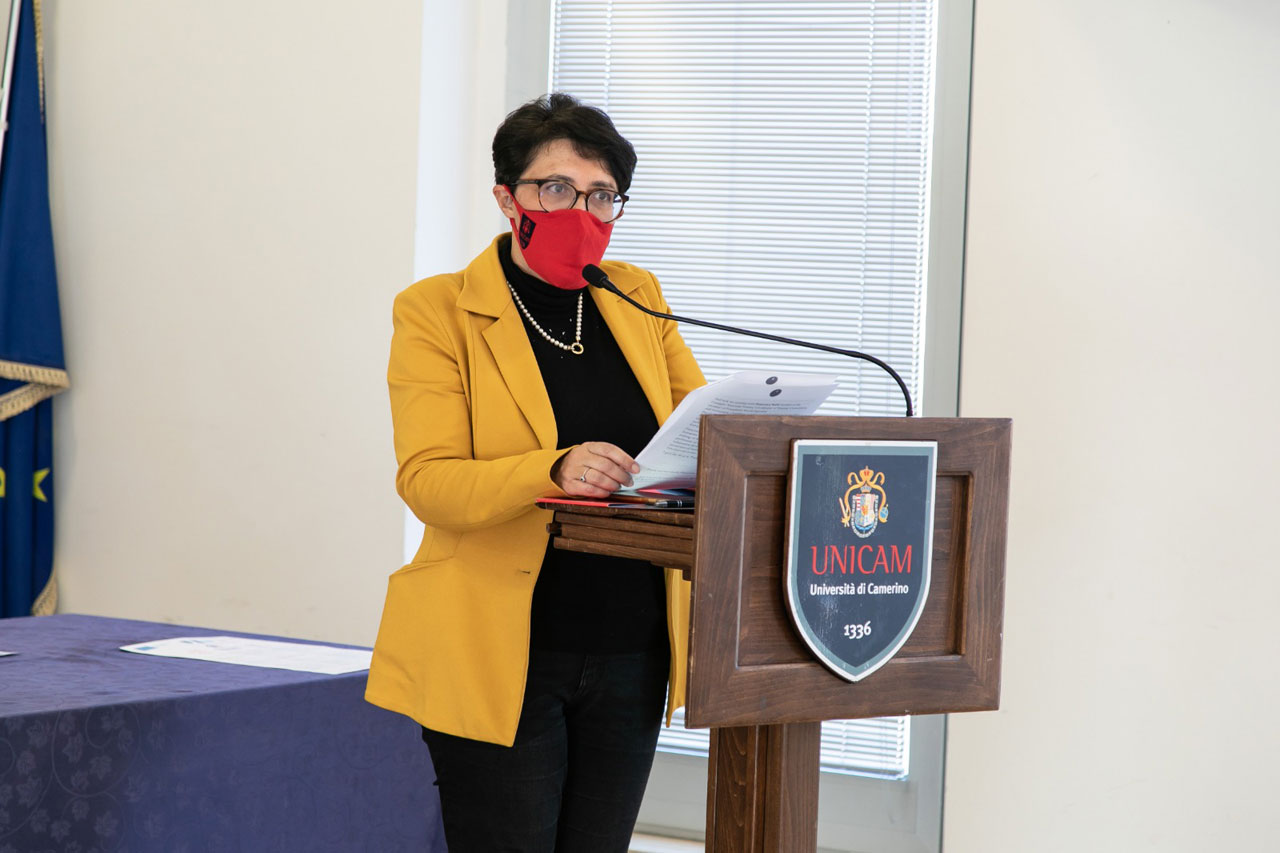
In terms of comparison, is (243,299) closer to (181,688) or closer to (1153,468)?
(181,688)

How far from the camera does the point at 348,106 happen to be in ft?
9.36

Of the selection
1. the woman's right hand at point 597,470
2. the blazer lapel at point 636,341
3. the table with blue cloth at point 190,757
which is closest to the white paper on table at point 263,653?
the table with blue cloth at point 190,757

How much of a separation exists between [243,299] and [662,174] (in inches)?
46.3

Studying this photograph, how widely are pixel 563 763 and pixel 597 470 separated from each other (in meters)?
0.46

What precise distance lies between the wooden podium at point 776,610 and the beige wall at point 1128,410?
1556 millimetres

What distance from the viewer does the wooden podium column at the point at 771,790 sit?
1087mm

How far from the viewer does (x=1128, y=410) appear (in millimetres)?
2500

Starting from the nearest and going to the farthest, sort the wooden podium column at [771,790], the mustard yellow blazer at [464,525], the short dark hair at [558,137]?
the wooden podium column at [771,790]
the mustard yellow blazer at [464,525]
the short dark hair at [558,137]

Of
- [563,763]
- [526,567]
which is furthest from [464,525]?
[563,763]

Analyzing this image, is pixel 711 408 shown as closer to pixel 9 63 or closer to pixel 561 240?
pixel 561 240

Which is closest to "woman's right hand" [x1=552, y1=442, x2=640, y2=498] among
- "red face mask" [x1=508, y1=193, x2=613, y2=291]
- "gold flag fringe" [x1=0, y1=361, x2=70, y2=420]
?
"red face mask" [x1=508, y1=193, x2=613, y2=291]

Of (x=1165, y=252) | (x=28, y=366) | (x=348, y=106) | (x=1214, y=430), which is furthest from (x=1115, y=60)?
(x=28, y=366)

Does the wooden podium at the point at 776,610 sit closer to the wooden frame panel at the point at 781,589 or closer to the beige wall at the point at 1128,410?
the wooden frame panel at the point at 781,589

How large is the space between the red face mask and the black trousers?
507mm
